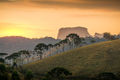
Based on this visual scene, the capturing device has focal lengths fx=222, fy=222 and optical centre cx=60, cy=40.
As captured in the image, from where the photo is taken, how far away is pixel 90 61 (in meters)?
152

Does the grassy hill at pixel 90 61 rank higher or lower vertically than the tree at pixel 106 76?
higher

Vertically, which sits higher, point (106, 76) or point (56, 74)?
point (56, 74)

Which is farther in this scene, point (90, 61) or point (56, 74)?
point (90, 61)

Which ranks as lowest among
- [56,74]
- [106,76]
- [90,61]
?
[106,76]

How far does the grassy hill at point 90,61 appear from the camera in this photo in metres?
135

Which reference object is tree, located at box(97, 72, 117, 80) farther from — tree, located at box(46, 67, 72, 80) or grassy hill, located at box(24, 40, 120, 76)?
tree, located at box(46, 67, 72, 80)

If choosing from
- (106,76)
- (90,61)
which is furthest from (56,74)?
(90,61)

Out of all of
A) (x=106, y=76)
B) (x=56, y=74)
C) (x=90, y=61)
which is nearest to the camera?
(x=56, y=74)

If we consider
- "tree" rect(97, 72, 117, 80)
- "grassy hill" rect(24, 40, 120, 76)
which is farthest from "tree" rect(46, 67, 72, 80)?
"grassy hill" rect(24, 40, 120, 76)

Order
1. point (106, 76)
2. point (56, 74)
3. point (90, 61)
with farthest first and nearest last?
1. point (90, 61)
2. point (106, 76)
3. point (56, 74)

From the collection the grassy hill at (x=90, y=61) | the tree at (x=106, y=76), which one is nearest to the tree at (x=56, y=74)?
the tree at (x=106, y=76)

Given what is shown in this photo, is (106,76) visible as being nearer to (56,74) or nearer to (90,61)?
(56,74)

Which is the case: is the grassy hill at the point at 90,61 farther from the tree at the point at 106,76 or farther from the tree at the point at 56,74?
the tree at the point at 56,74

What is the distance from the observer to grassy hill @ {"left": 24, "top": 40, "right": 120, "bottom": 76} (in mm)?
135250
